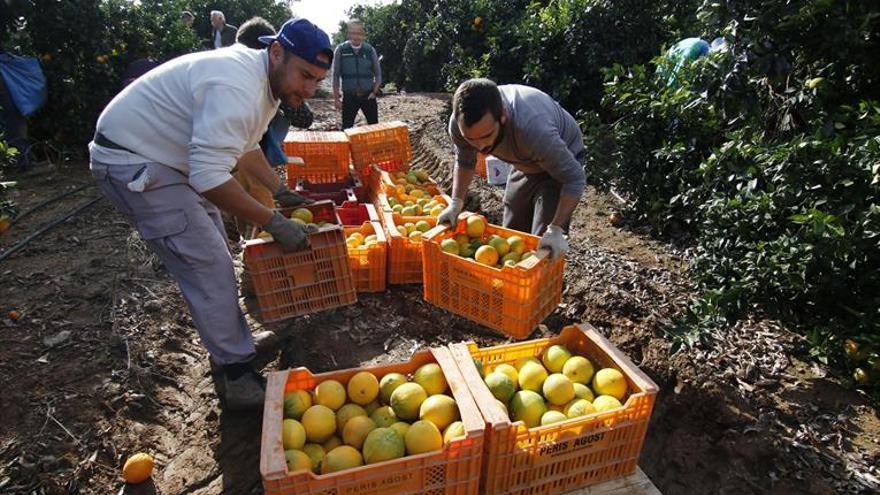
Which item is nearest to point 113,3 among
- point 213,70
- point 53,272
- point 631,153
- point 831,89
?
point 53,272

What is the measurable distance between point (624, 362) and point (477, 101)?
1812 millimetres

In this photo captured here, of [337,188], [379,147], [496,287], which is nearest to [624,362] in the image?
[496,287]

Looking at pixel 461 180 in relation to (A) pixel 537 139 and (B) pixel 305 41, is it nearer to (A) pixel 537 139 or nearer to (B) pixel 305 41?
(A) pixel 537 139

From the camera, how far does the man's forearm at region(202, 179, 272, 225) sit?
8.98 feet

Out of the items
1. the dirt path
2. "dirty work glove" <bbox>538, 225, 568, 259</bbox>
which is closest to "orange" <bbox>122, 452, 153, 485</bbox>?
the dirt path

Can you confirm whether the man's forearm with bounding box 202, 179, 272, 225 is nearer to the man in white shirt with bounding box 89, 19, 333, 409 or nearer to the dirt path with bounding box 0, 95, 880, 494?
the man in white shirt with bounding box 89, 19, 333, 409

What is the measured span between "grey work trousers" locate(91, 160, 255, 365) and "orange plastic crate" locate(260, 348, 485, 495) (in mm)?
898

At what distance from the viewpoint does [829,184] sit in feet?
11.8

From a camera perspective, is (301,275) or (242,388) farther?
(301,275)

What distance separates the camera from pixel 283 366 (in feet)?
13.4

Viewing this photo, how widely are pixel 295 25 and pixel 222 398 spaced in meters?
2.57

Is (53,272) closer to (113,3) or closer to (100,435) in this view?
(100,435)

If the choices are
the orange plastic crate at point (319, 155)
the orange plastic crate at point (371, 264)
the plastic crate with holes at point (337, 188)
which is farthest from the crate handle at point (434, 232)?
the orange plastic crate at point (319, 155)

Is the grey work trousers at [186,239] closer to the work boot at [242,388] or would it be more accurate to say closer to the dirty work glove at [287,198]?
the work boot at [242,388]
